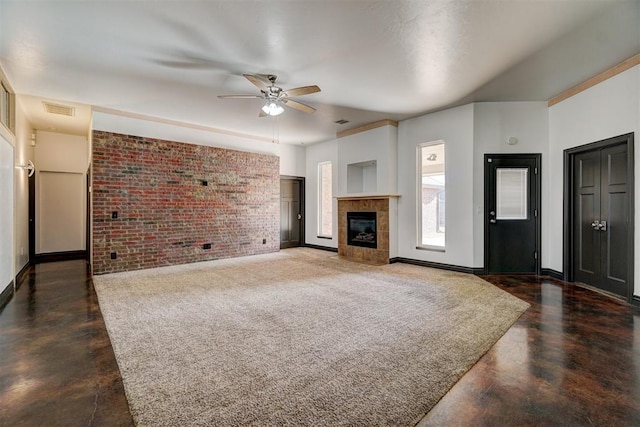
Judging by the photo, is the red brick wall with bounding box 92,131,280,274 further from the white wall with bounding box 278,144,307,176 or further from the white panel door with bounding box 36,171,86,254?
the white panel door with bounding box 36,171,86,254

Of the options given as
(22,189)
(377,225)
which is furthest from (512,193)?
(22,189)

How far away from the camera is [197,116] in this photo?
5793 millimetres

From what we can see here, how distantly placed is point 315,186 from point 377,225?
8.60ft

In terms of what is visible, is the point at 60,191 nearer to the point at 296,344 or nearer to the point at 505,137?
the point at 296,344

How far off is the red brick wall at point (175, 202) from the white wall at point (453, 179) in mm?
3441

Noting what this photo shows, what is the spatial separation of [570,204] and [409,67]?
3.34 meters

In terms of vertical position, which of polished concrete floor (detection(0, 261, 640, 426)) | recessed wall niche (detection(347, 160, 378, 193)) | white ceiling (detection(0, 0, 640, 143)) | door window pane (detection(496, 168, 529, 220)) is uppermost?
white ceiling (detection(0, 0, 640, 143))

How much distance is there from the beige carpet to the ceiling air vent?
308 centimetres

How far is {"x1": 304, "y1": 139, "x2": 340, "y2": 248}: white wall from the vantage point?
7773mm

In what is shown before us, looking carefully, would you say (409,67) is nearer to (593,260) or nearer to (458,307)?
(458,307)

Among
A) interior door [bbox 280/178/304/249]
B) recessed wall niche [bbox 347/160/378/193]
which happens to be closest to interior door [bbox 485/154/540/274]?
recessed wall niche [bbox 347/160/378/193]

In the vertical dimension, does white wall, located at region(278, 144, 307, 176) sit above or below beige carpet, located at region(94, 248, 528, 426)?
above

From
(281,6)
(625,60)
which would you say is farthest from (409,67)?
(625,60)

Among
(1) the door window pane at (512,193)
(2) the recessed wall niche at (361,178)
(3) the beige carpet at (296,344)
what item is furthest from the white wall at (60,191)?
(1) the door window pane at (512,193)
